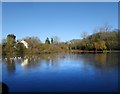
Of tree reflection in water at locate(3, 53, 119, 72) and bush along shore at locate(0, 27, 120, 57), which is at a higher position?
bush along shore at locate(0, 27, 120, 57)

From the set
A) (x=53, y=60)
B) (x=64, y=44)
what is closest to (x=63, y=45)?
(x=64, y=44)

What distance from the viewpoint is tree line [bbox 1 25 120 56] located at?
7632mm

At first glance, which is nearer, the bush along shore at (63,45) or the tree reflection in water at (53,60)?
the tree reflection in water at (53,60)

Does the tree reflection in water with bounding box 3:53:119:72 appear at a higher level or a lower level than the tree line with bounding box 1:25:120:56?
lower

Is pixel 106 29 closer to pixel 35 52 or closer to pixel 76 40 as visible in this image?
pixel 76 40

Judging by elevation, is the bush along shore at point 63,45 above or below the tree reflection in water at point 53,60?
above

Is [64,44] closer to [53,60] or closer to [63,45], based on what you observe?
[63,45]

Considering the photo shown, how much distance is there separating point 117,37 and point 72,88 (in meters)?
5.45

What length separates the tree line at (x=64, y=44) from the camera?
300 inches

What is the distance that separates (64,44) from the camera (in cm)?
938

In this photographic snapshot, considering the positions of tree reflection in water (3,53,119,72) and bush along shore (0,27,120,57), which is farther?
bush along shore (0,27,120,57)

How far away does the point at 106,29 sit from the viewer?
894 centimetres

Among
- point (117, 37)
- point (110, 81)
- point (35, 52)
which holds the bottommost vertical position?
point (110, 81)

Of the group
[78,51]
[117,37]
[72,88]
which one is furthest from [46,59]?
[72,88]
